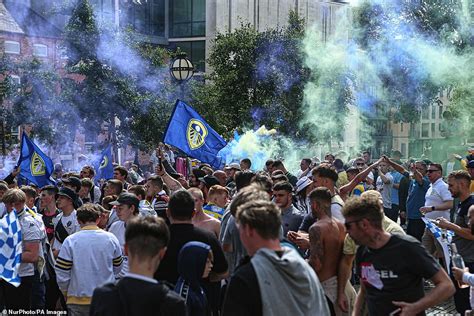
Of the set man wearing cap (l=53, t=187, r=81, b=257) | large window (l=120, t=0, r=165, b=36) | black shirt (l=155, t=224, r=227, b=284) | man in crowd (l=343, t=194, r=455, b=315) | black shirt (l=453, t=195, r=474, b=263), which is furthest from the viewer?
large window (l=120, t=0, r=165, b=36)

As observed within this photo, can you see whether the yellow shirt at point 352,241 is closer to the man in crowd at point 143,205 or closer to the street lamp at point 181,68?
the man in crowd at point 143,205

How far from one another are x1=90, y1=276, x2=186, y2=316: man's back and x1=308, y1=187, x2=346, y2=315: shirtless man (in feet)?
9.05

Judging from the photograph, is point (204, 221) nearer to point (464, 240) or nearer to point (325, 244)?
point (325, 244)

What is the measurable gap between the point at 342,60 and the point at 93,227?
29789mm

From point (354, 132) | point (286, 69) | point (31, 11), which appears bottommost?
point (354, 132)

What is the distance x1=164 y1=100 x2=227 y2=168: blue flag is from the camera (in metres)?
14.4

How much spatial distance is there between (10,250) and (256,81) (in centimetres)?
2615

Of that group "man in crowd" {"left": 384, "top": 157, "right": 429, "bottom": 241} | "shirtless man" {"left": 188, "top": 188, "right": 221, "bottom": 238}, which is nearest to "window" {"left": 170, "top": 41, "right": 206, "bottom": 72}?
"man in crowd" {"left": 384, "top": 157, "right": 429, "bottom": 241}

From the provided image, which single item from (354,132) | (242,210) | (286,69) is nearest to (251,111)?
(286,69)

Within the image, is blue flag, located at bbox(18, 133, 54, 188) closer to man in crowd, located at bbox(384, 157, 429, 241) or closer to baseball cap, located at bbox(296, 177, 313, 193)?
baseball cap, located at bbox(296, 177, 313, 193)

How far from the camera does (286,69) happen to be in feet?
108

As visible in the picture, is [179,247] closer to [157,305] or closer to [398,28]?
[157,305]

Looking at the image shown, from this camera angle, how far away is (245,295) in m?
3.81

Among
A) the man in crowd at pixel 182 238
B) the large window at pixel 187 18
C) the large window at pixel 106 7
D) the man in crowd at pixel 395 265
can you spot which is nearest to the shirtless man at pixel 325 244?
the man in crowd at pixel 182 238
